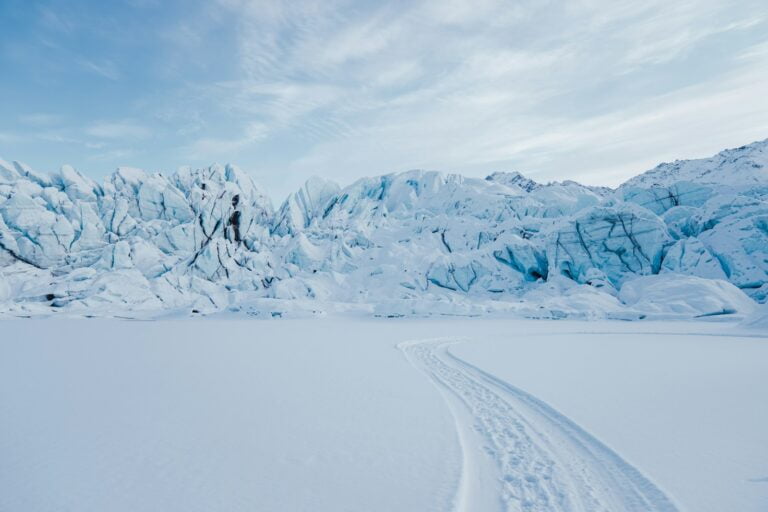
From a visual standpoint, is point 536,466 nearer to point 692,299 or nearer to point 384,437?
point 384,437

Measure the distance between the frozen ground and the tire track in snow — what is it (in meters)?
0.03

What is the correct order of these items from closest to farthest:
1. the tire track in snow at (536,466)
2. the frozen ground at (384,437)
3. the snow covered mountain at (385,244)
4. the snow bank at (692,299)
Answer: the tire track in snow at (536,466) < the frozen ground at (384,437) < the snow bank at (692,299) < the snow covered mountain at (385,244)

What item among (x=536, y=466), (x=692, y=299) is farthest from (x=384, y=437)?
(x=692, y=299)

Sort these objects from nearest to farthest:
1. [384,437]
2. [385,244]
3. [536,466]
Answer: [536,466], [384,437], [385,244]

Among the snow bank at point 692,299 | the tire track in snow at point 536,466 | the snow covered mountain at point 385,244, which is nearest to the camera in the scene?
the tire track in snow at point 536,466

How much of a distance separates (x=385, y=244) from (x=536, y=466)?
250 ft

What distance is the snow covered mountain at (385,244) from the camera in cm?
4881

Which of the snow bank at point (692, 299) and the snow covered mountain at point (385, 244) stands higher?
the snow covered mountain at point (385, 244)

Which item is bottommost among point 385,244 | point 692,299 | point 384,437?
Result: point 692,299

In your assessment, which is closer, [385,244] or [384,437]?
[384,437]

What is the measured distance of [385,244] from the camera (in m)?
82.0

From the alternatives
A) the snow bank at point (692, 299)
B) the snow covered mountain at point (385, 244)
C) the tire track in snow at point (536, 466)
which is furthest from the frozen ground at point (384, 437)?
the snow covered mountain at point (385, 244)

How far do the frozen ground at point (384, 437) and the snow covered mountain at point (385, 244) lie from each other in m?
35.6

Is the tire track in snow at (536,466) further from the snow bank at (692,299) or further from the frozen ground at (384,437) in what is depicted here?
the snow bank at (692,299)
